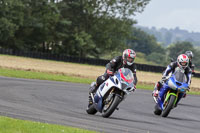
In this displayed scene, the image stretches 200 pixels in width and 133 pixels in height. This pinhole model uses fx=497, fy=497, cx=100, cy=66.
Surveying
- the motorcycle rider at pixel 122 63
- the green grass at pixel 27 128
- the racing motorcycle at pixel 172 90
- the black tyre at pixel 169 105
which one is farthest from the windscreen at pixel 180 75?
the green grass at pixel 27 128

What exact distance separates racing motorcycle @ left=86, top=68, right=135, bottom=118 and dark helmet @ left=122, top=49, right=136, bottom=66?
236 millimetres

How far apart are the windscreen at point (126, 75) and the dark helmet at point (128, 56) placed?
24 centimetres

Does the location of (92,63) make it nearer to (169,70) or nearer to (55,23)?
(55,23)

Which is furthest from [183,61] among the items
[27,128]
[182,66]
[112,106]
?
[27,128]

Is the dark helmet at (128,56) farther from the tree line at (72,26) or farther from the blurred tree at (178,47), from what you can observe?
the blurred tree at (178,47)

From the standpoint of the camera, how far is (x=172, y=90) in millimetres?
13305

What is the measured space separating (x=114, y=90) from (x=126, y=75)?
0.45 m

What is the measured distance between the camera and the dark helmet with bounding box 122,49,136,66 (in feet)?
37.1

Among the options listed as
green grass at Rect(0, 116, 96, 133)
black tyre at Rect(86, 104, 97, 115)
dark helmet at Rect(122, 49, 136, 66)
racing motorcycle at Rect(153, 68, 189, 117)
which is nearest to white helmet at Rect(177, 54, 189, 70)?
racing motorcycle at Rect(153, 68, 189, 117)

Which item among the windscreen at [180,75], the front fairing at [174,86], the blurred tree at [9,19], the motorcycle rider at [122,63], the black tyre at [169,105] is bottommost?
the black tyre at [169,105]

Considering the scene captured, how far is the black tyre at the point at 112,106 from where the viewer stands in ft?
36.4

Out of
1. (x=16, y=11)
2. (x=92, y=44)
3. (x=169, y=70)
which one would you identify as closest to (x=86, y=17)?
(x=92, y=44)

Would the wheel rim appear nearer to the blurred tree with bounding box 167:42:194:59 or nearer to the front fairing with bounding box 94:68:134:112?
the front fairing with bounding box 94:68:134:112

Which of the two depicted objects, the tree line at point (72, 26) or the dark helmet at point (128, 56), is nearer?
the dark helmet at point (128, 56)
